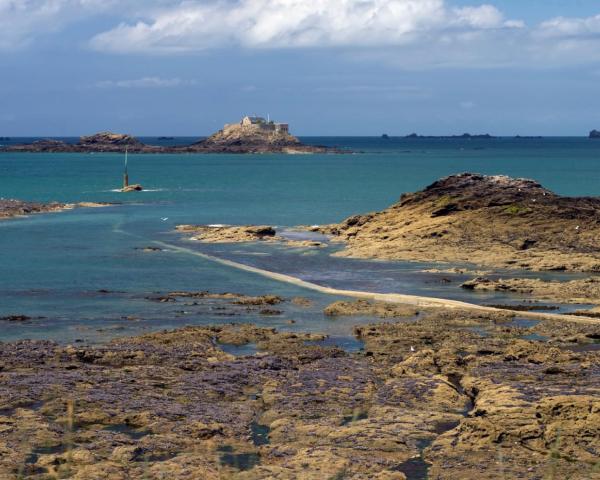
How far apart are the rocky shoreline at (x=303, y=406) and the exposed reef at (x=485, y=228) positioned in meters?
18.6

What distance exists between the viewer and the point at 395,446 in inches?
856

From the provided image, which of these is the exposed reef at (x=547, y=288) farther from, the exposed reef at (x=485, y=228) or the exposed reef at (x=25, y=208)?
the exposed reef at (x=25, y=208)

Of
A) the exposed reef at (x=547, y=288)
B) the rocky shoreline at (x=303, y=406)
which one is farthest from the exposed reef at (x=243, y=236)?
the rocky shoreline at (x=303, y=406)

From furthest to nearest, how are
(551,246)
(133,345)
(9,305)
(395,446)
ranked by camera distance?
(551,246) < (9,305) < (133,345) < (395,446)

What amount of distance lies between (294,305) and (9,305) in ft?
37.5

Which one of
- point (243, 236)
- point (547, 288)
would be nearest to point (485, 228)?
point (547, 288)

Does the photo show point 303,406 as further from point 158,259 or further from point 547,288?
point 158,259

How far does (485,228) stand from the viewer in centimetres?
5772

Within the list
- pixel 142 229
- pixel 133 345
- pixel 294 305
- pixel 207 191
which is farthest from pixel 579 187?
pixel 133 345

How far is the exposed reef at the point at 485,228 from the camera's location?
2078 inches

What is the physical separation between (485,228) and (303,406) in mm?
35106

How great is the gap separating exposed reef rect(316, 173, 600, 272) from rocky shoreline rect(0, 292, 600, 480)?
733 inches

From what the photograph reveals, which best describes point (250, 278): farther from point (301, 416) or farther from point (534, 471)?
point (534, 471)

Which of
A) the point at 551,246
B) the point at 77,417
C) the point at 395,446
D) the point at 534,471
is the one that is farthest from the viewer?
the point at 551,246
